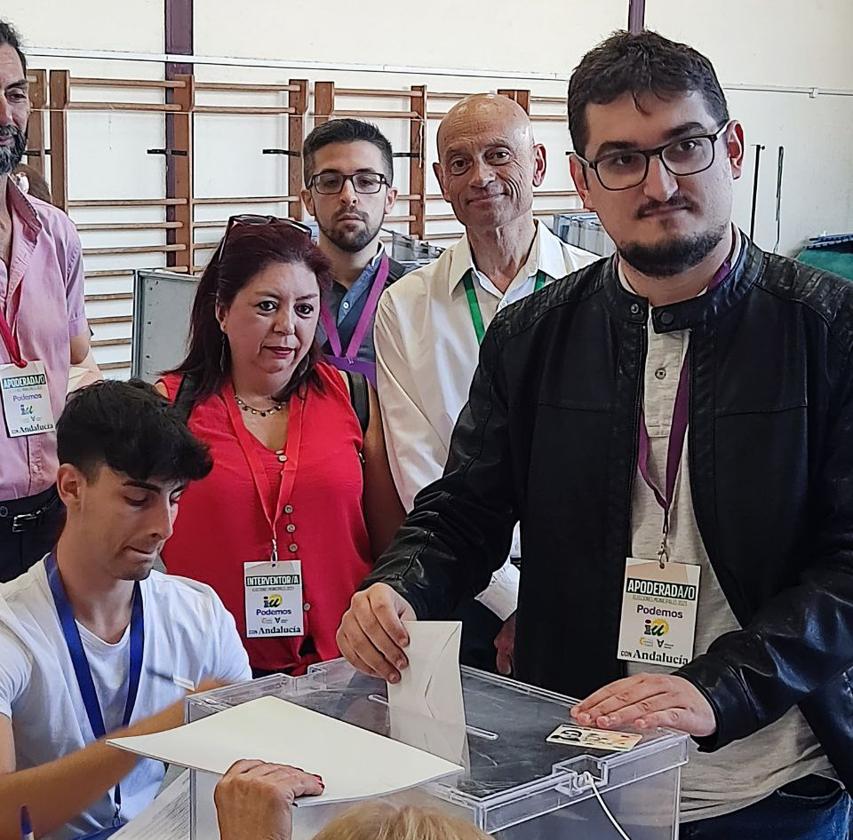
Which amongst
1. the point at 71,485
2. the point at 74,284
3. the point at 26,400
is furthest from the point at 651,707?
the point at 74,284

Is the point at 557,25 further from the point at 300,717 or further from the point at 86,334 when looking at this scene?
the point at 300,717

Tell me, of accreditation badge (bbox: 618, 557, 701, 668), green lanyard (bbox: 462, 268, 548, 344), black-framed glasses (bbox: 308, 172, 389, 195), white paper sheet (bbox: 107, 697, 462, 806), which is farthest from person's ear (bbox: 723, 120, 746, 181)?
black-framed glasses (bbox: 308, 172, 389, 195)

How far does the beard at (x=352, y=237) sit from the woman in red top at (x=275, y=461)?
1.75 feet

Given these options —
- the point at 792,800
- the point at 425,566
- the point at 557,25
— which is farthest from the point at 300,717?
the point at 557,25

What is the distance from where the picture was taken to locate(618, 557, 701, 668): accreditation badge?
4.81 ft

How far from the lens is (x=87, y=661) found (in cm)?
186

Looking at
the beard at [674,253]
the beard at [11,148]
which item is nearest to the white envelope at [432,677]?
the beard at [674,253]

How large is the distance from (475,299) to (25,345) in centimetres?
91

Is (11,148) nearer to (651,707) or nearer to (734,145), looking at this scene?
(734,145)

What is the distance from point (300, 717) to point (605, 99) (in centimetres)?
77

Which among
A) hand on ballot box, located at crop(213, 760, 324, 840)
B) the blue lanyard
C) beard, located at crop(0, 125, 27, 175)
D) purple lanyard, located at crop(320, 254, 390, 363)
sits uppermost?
beard, located at crop(0, 125, 27, 175)

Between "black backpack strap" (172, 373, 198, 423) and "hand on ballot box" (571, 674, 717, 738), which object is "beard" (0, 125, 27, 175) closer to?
"black backpack strap" (172, 373, 198, 423)

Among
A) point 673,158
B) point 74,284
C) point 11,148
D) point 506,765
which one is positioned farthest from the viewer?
point 74,284

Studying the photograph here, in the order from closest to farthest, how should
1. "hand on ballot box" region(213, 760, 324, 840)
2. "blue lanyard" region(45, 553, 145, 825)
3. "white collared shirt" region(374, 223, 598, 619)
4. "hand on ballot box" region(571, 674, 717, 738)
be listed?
"hand on ballot box" region(213, 760, 324, 840), "hand on ballot box" region(571, 674, 717, 738), "blue lanyard" region(45, 553, 145, 825), "white collared shirt" region(374, 223, 598, 619)
